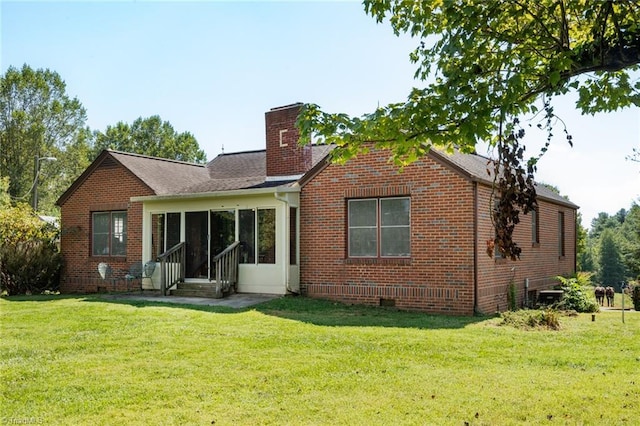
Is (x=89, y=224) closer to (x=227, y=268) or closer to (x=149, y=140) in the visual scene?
(x=227, y=268)

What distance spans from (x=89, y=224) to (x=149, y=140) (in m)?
39.3

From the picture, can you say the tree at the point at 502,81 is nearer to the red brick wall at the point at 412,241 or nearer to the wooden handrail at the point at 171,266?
the red brick wall at the point at 412,241

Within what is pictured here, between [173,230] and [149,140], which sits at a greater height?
[149,140]

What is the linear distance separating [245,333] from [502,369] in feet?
13.9

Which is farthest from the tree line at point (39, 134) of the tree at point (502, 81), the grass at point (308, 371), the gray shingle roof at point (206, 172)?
the tree at point (502, 81)

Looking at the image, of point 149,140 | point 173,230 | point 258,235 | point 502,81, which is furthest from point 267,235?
point 149,140

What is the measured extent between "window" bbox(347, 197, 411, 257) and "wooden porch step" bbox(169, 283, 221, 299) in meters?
3.75

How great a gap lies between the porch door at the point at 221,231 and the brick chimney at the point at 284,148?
1.88 m

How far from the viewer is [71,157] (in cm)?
4619

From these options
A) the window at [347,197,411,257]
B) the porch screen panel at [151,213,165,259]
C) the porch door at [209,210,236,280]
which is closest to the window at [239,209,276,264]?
the porch door at [209,210,236,280]

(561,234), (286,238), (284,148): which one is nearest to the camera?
(286,238)

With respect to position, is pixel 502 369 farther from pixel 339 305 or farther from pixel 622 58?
pixel 339 305

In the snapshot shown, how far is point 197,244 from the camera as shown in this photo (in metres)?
16.5

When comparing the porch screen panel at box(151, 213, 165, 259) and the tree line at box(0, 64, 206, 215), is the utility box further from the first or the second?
the tree line at box(0, 64, 206, 215)
